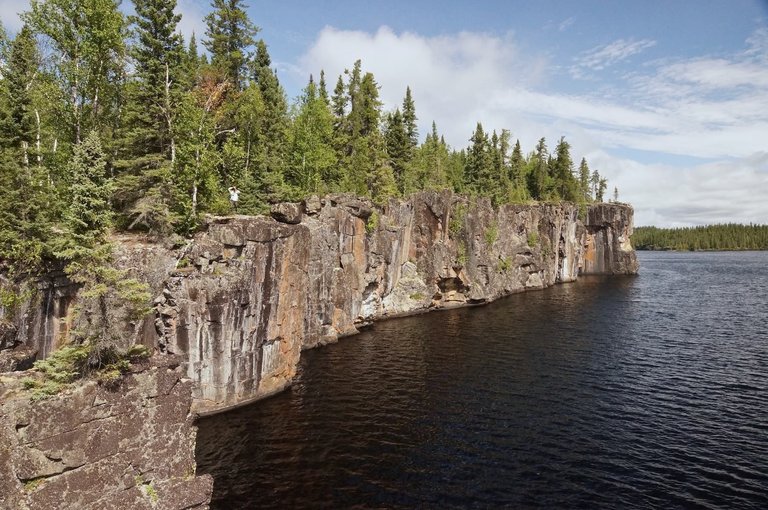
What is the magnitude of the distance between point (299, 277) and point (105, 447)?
780 inches

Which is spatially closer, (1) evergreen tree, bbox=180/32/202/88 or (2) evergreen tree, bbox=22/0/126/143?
(2) evergreen tree, bbox=22/0/126/143

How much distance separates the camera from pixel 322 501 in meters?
17.6

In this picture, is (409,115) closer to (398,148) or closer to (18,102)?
(398,148)

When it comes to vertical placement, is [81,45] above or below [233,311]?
above

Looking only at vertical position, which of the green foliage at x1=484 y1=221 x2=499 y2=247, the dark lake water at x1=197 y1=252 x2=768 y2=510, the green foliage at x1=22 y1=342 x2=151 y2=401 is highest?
the green foliage at x1=484 y1=221 x2=499 y2=247

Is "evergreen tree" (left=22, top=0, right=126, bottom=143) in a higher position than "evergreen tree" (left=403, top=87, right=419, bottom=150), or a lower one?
lower

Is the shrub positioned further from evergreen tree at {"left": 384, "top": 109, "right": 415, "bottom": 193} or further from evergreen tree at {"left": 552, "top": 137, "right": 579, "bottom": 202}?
evergreen tree at {"left": 552, "top": 137, "right": 579, "bottom": 202}

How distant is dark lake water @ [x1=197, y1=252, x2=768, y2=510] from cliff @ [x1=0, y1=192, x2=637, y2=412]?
3.17m

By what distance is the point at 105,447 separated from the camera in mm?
13109

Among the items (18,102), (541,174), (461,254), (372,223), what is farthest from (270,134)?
(541,174)

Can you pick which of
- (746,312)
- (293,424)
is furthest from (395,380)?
(746,312)

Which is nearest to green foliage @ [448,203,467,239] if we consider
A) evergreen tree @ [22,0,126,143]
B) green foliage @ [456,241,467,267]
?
green foliage @ [456,241,467,267]

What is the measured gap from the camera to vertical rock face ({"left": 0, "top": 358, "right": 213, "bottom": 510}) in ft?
38.1

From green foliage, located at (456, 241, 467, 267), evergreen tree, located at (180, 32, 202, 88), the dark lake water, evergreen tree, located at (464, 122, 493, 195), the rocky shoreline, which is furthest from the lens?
evergreen tree, located at (464, 122, 493, 195)
